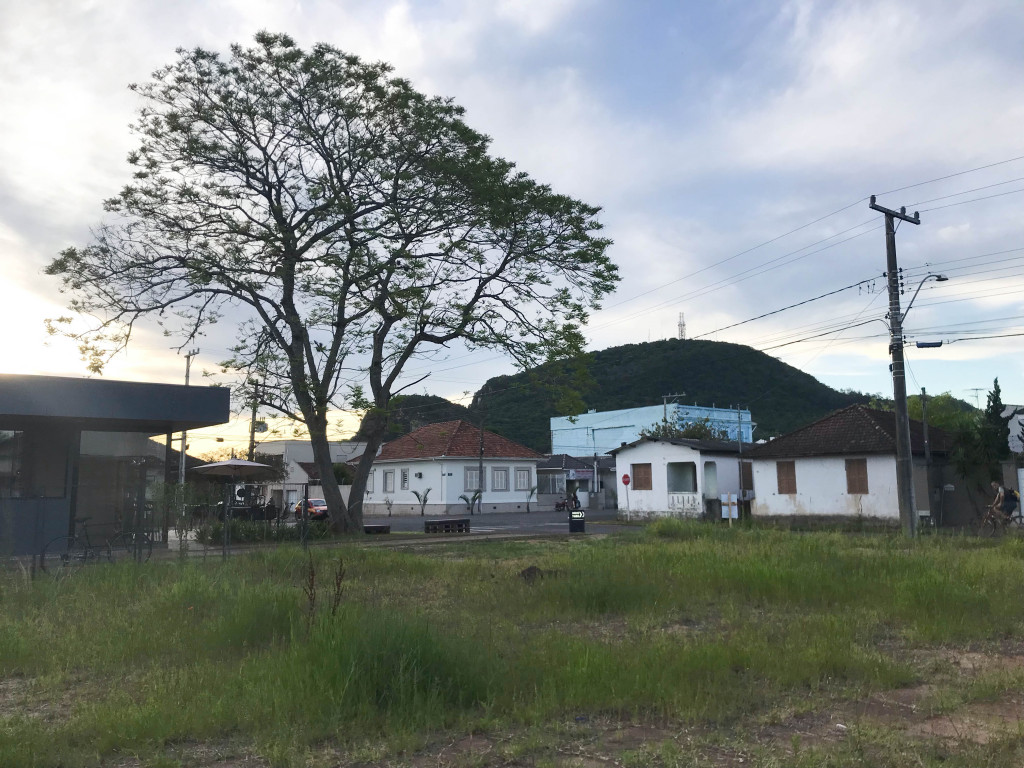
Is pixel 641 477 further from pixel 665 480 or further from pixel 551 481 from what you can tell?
pixel 551 481

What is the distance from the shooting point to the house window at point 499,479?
52.1m

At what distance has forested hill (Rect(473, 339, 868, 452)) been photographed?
287ft

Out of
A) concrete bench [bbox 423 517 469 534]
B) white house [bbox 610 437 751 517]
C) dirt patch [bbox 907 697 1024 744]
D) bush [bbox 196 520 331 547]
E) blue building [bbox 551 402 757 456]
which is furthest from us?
blue building [bbox 551 402 757 456]

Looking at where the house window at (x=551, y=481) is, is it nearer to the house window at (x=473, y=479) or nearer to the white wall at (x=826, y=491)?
the house window at (x=473, y=479)

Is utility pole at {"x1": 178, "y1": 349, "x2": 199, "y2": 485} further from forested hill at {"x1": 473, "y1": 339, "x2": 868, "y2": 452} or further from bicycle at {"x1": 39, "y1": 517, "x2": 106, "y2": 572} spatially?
forested hill at {"x1": 473, "y1": 339, "x2": 868, "y2": 452}

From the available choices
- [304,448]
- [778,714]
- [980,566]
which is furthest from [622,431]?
[778,714]

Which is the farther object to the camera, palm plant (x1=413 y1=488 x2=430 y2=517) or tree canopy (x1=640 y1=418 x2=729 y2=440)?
tree canopy (x1=640 y1=418 x2=729 y2=440)

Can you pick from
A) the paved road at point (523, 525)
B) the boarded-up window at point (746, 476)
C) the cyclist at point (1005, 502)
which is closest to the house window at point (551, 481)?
the paved road at point (523, 525)

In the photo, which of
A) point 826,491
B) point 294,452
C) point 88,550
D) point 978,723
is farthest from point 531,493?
point 978,723

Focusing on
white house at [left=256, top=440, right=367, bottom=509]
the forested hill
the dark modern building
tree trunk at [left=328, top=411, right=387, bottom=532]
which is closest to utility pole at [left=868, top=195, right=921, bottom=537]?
tree trunk at [left=328, top=411, right=387, bottom=532]

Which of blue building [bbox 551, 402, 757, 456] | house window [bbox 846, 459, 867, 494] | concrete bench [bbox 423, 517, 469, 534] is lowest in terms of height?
concrete bench [bbox 423, 517, 469, 534]

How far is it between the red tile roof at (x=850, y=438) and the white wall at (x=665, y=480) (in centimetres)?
208

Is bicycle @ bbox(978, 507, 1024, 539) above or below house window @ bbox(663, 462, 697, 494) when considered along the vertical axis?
below

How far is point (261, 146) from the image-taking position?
22781 mm
